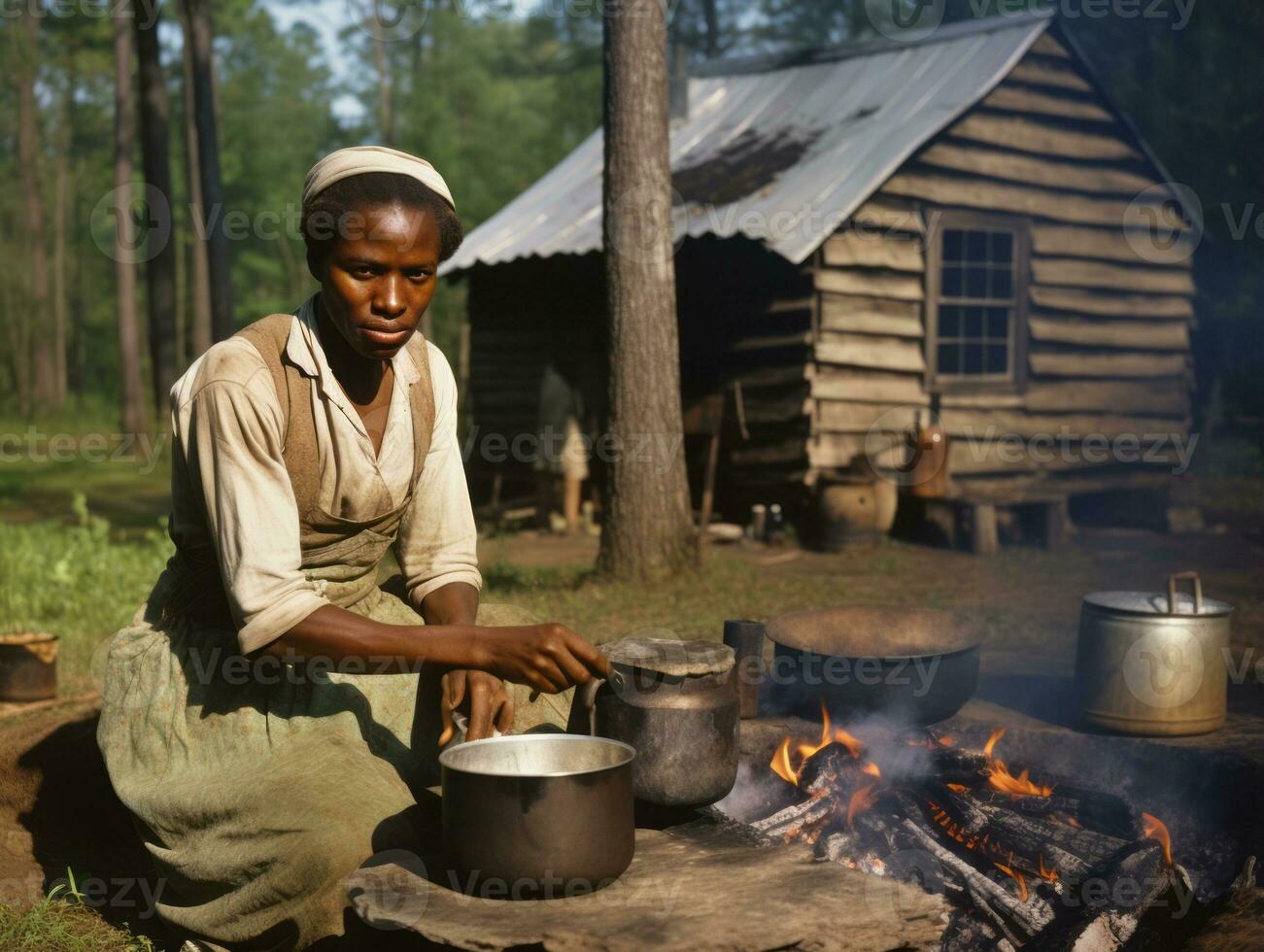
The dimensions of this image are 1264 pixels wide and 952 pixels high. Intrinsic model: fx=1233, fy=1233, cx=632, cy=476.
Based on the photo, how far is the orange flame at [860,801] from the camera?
11.8ft

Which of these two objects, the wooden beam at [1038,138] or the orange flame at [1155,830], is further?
the wooden beam at [1038,138]

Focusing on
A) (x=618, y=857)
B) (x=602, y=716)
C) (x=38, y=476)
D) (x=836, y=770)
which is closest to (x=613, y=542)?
(x=836, y=770)

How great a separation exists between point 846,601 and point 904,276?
427 cm

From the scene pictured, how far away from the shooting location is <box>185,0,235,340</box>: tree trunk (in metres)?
14.0

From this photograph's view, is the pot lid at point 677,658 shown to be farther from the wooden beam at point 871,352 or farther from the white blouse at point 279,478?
the wooden beam at point 871,352

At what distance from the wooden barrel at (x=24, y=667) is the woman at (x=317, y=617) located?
2134 mm

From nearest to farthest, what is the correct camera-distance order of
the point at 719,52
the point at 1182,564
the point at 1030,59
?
1. the point at 1182,564
2. the point at 1030,59
3. the point at 719,52

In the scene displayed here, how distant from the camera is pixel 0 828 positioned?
4008 mm

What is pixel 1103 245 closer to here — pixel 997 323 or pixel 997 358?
pixel 997 323

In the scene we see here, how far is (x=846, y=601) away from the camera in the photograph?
803 centimetres

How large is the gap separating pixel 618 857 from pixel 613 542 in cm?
Result: 555

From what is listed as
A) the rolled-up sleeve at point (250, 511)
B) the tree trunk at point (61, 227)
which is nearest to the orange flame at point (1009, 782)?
the rolled-up sleeve at point (250, 511)

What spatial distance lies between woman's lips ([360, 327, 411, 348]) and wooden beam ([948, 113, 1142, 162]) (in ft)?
31.1

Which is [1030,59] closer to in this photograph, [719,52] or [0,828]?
[0,828]
